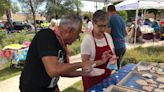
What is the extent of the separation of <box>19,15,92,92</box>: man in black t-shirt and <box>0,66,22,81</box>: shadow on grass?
12.3 feet

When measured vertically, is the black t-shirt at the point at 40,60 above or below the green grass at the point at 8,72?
above

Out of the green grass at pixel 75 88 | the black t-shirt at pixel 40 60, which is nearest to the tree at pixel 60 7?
the green grass at pixel 75 88

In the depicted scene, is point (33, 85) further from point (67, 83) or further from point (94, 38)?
point (67, 83)

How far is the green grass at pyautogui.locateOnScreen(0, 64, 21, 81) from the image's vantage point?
5218mm

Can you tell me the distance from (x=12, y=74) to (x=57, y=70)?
171 inches

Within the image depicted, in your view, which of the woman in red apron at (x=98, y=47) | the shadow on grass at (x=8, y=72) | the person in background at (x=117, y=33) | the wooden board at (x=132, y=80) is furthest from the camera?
the shadow on grass at (x=8, y=72)

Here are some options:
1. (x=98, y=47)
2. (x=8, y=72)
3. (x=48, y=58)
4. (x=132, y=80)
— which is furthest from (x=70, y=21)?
(x=8, y=72)

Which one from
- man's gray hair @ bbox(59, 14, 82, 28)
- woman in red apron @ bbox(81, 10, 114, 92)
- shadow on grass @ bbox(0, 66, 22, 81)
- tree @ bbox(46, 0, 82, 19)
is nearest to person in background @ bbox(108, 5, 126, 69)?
woman in red apron @ bbox(81, 10, 114, 92)

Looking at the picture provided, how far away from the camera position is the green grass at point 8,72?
5.22 meters

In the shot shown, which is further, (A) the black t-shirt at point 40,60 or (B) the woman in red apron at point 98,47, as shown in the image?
(B) the woman in red apron at point 98,47

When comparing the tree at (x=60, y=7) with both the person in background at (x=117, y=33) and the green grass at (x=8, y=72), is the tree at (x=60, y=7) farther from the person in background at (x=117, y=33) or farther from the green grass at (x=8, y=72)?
the person in background at (x=117, y=33)

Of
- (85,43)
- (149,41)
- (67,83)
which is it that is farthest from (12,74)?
(149,41)

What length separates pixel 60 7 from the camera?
21.4 meters

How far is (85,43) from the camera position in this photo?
223cm
